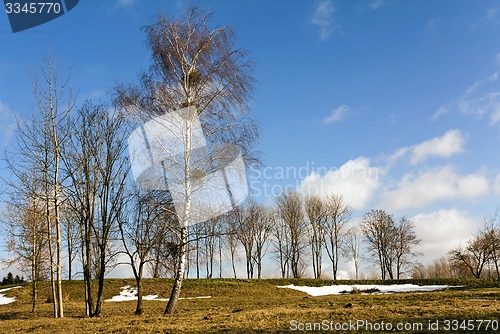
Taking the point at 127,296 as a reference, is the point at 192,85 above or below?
above

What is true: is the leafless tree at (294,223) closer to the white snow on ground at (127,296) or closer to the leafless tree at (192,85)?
the white snow on ground at (127,296)

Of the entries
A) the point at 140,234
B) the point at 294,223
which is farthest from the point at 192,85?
the point at 294,223

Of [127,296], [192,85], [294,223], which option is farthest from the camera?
[294,223]

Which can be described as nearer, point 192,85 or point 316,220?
point 192,85

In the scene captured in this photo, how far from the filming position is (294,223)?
56.8 metres

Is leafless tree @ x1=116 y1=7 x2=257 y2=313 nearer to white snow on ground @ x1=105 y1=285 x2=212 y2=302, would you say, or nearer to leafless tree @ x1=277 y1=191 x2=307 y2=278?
white snow on ground @ x1=105 y1=285 x2=212 y2=302

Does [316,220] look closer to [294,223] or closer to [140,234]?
[294,223]

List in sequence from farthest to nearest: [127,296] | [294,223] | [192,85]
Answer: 1. [294,223]
2. [127,296]
3. [192,85]

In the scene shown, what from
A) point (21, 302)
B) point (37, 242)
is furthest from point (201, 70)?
point (21, 302)

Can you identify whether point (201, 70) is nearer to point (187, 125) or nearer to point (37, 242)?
point (187, 125)

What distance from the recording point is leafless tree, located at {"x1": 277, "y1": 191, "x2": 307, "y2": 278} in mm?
56106

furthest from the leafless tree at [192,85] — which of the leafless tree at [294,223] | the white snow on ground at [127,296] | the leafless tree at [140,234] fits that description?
the leafless tree at [294,223]

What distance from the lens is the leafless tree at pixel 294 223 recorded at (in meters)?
56.1

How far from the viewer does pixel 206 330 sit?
9.51 meters
